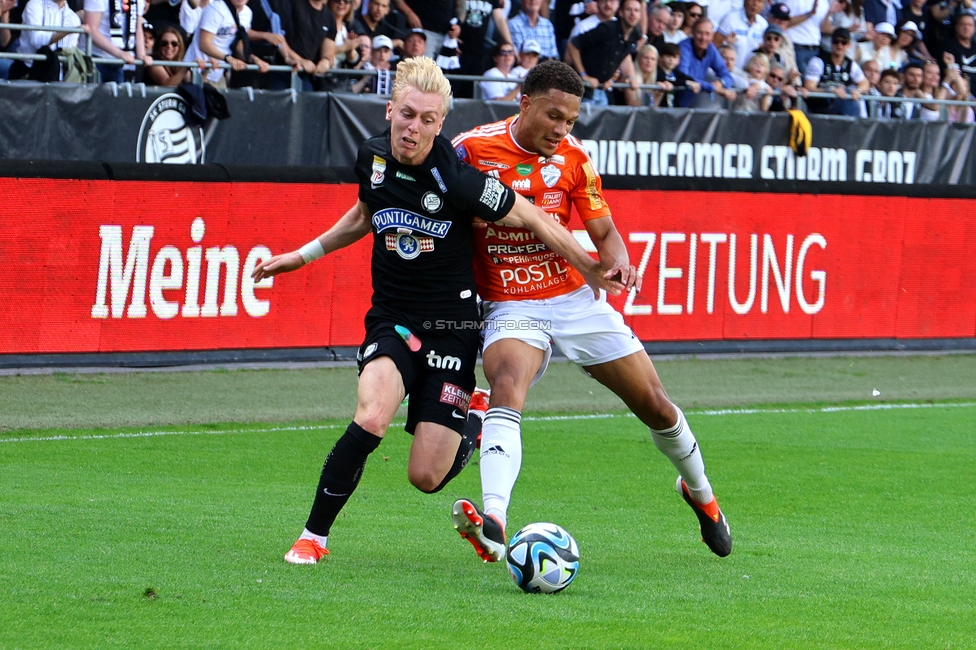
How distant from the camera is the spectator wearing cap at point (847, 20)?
63.1 feet

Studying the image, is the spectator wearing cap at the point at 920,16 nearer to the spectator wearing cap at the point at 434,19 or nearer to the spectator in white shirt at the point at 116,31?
the spectator wearing cap at the point at 434,19

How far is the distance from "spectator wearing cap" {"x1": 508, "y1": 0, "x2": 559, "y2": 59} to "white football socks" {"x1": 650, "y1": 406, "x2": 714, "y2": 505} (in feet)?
34.0

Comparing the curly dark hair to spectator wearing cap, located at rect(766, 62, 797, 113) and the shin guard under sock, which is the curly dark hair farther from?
spectator wearing cap, located at rect(766, 62, 797, 113)

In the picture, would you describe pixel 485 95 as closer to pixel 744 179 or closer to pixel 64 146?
pixel 744 179

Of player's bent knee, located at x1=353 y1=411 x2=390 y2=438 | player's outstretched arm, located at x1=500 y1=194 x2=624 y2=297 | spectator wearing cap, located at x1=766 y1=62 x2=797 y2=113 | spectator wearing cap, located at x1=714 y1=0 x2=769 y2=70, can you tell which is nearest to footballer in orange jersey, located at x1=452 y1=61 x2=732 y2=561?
player's outstretched arm, located at x1=500 y1=194 x2=624 y2=297

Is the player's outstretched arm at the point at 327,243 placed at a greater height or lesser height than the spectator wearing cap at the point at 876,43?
greater

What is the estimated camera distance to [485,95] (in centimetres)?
1617

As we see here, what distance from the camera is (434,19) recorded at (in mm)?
16000

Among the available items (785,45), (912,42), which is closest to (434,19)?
(785,45)

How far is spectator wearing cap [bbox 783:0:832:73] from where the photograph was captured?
731 inches

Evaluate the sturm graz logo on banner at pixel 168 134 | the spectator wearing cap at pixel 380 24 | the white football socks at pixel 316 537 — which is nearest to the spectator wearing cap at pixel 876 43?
the spectator wearing cap at pixel 380 24

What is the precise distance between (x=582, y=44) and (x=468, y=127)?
2026 mm

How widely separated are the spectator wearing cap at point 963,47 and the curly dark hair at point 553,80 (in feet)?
49.4

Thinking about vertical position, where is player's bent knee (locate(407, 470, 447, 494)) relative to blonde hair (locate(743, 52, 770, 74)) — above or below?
above
